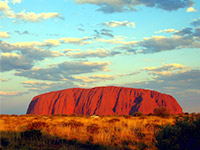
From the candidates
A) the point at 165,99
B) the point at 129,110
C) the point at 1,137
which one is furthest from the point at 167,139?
the point at 165,99

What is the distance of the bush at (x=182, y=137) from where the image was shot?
762cm

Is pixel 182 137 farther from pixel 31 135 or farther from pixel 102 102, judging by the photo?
pixel 102 102

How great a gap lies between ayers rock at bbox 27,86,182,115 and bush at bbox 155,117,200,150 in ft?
264

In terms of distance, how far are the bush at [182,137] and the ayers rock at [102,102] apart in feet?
264

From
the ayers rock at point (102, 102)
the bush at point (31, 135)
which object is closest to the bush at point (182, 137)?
the bush at point (31, 135)

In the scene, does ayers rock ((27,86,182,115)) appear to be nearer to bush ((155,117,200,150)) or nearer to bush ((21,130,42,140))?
bush ((21,130,42,140))

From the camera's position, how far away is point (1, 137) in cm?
1154

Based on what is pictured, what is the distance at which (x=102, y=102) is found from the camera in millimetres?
95250

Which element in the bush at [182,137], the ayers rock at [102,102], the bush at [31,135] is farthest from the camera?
the ayers rock at [102,102]

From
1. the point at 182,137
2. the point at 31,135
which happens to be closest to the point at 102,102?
the point at 31,135

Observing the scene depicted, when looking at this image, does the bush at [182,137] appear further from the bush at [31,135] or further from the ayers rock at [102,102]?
the ayers rock at [102,102]

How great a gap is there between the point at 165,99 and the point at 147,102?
13.1 meters

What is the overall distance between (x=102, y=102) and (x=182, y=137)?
88049mm

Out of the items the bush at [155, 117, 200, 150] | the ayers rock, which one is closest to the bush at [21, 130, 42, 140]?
the bush at [155, 117, 200, 150]
